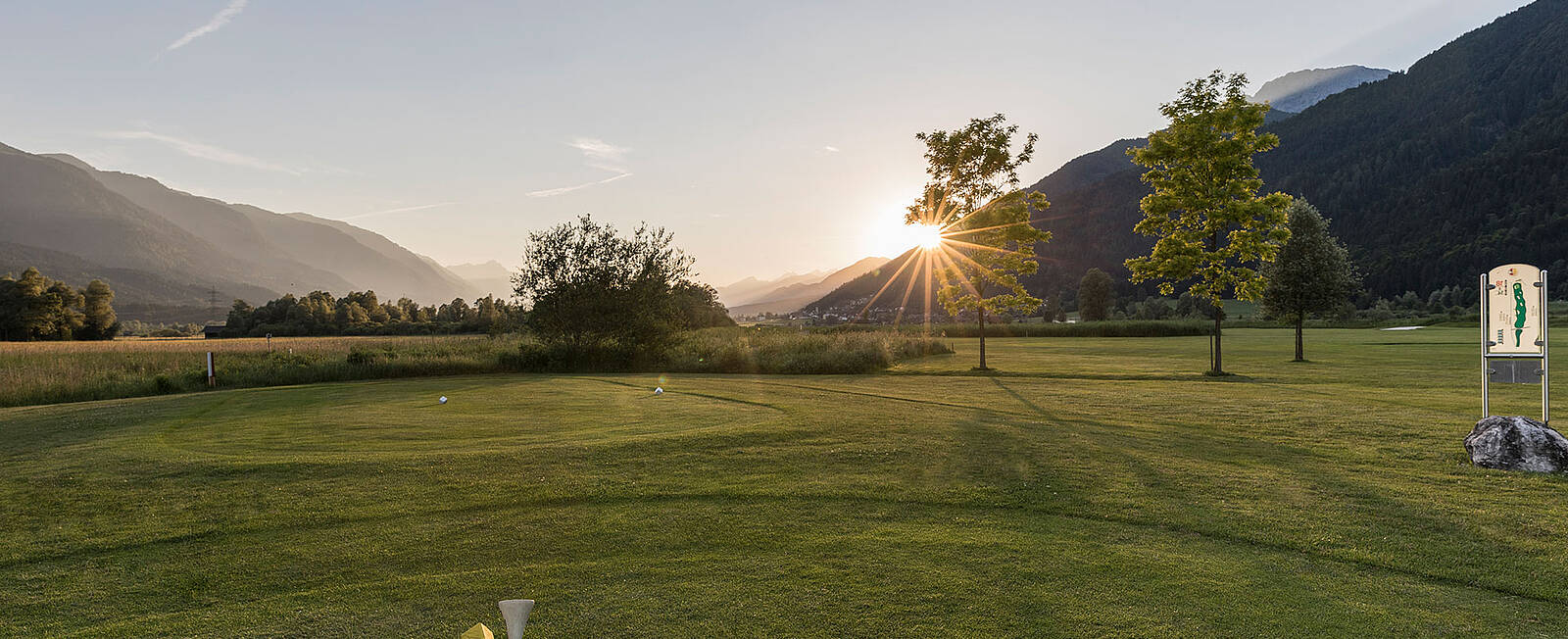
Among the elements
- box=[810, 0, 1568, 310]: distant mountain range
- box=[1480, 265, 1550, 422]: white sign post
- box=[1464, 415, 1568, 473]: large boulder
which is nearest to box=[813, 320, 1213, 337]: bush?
box=[810, 0, 1568, 310]: distant mountain range

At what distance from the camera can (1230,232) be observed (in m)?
25.5

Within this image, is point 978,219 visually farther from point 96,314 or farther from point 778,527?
point 96,314

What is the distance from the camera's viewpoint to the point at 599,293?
32750 mm

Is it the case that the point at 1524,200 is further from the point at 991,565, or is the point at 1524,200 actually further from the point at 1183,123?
the point at 991,565

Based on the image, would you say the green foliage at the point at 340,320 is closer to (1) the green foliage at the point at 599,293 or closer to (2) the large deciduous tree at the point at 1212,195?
(1) the green foliage at the point at 599,293

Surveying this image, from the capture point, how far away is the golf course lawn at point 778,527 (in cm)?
451

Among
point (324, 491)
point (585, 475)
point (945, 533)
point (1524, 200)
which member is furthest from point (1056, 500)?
point (1524, 200)

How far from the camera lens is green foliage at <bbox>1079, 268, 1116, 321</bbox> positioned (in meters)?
101

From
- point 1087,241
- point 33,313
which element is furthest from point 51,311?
point 1087,241

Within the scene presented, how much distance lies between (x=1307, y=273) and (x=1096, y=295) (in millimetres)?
68684

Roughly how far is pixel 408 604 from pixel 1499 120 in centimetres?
27930

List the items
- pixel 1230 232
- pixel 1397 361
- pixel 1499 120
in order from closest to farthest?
1. pixel 1230 232
2. pixel 1397 361
3. pixel 1499 120

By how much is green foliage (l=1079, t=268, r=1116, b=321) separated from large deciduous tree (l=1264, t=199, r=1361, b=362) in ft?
218

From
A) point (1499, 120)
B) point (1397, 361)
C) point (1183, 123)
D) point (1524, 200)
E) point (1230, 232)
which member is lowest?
point (1397, 361)
